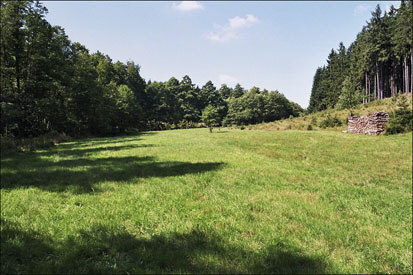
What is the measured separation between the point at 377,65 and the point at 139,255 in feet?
274

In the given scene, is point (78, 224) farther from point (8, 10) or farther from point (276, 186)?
point (8, 10)

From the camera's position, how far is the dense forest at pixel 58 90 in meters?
26.5

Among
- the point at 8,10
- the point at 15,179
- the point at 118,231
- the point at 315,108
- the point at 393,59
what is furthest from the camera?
the point at 315,108

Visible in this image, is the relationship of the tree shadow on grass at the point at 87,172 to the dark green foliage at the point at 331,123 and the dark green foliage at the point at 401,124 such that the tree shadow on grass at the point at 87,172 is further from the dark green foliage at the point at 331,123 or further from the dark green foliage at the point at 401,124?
the dark green foliage at the point at 331,123

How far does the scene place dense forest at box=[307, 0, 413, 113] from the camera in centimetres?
5544

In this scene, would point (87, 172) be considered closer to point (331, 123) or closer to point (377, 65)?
point (331, 123)

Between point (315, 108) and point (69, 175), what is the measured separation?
323 ft

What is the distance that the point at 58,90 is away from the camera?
118ft

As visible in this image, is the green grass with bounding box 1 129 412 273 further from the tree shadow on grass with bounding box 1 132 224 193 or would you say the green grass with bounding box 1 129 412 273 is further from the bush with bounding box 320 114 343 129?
the bush with bounding box 320 114 343 129

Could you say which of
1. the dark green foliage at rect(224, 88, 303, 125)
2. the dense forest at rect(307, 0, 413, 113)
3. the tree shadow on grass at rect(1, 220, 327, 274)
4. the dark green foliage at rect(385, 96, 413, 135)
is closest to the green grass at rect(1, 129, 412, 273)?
the tree shadow on grass at rect(1, 220, 327, 274)

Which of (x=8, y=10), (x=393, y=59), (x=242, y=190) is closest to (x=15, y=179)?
(x=242, y=190)

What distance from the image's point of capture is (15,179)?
925 cm

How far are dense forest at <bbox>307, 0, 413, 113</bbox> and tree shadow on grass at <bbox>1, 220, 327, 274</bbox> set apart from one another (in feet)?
183

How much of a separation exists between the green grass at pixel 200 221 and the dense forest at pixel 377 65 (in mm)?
51025
